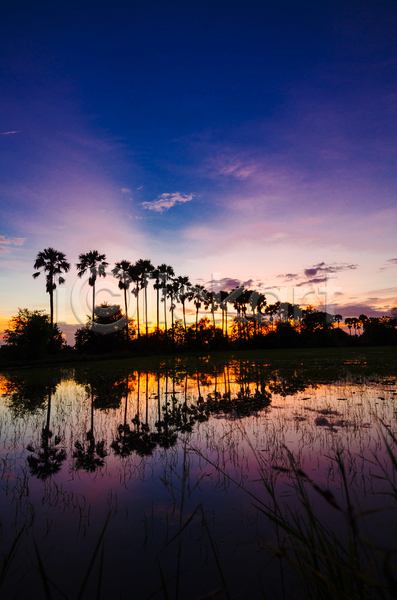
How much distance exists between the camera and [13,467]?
25.2 ft

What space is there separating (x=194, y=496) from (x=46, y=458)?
4.30 meters

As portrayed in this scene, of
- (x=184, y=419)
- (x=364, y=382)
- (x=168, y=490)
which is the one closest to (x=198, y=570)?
(x=168, y=490)

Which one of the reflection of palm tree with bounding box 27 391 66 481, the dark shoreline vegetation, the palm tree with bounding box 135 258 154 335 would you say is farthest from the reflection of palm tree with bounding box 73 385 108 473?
the palm tree with bounding box 135 258 154 335

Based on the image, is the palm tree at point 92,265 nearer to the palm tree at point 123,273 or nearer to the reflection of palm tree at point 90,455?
the palm tree at point 123,273

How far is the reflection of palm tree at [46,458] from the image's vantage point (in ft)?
24.1

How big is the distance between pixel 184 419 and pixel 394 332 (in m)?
93.6

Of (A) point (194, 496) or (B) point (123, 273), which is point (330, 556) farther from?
(B) point (123, 273)

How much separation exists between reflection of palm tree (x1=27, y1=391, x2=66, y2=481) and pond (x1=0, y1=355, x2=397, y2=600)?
48mm

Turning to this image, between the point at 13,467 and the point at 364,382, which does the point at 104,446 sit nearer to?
the point at 13,467

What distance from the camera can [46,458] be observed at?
8.24 metres

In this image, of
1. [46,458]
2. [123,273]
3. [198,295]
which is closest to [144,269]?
[123,273]

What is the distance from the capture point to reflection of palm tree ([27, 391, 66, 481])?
734 cm

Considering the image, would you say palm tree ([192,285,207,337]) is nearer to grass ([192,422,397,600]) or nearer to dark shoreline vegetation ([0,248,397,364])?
dark shoreline vegetation ([0,248,397,364])

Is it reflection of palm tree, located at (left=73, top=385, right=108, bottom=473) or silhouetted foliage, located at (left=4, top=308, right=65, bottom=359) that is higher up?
silhouetted foliage, located at (left=4, top=308, right=65, bottom=359)
